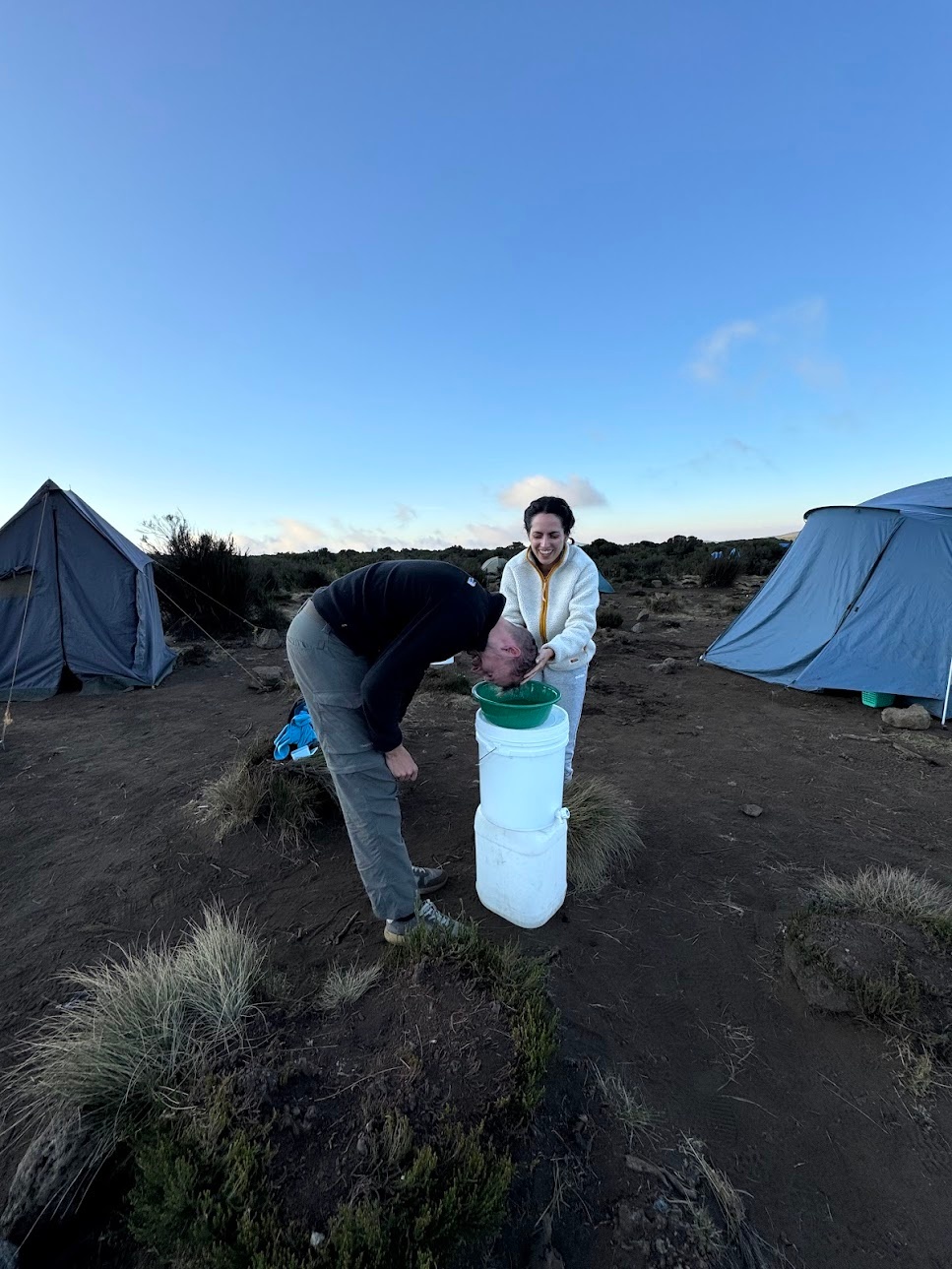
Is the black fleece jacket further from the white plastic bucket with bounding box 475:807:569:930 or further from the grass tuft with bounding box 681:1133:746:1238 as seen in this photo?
the grass tuft with bounding box 681:1133:746:1238

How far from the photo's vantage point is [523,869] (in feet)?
8.15

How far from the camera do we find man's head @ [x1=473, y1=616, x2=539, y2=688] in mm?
2043

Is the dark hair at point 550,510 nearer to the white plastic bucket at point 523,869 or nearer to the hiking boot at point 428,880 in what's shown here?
the white plastic bucket at point 523,869

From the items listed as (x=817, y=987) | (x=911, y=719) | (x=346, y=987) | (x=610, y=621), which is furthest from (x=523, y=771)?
(x=610, y=621)

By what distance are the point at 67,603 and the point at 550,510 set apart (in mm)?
7068

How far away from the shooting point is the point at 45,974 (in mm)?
2455

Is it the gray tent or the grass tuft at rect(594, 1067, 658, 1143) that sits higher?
the gray tent

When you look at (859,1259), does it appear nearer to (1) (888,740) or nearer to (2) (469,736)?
(2) (469,736)

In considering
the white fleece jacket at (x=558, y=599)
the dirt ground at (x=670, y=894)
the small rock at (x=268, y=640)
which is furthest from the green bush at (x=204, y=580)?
the white fleece jacket at (x=558, y=599)

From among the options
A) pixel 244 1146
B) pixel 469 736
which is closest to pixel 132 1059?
pixel 244 1146

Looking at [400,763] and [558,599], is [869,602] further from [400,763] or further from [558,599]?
[400,763]

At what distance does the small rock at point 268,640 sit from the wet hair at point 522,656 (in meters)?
8.21

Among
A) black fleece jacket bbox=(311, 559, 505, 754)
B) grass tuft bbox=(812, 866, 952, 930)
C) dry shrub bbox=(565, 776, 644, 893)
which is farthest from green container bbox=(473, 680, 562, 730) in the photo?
grass tuft bbox=(812, 866, 952, 930)

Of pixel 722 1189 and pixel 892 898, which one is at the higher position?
pixel 892 898
